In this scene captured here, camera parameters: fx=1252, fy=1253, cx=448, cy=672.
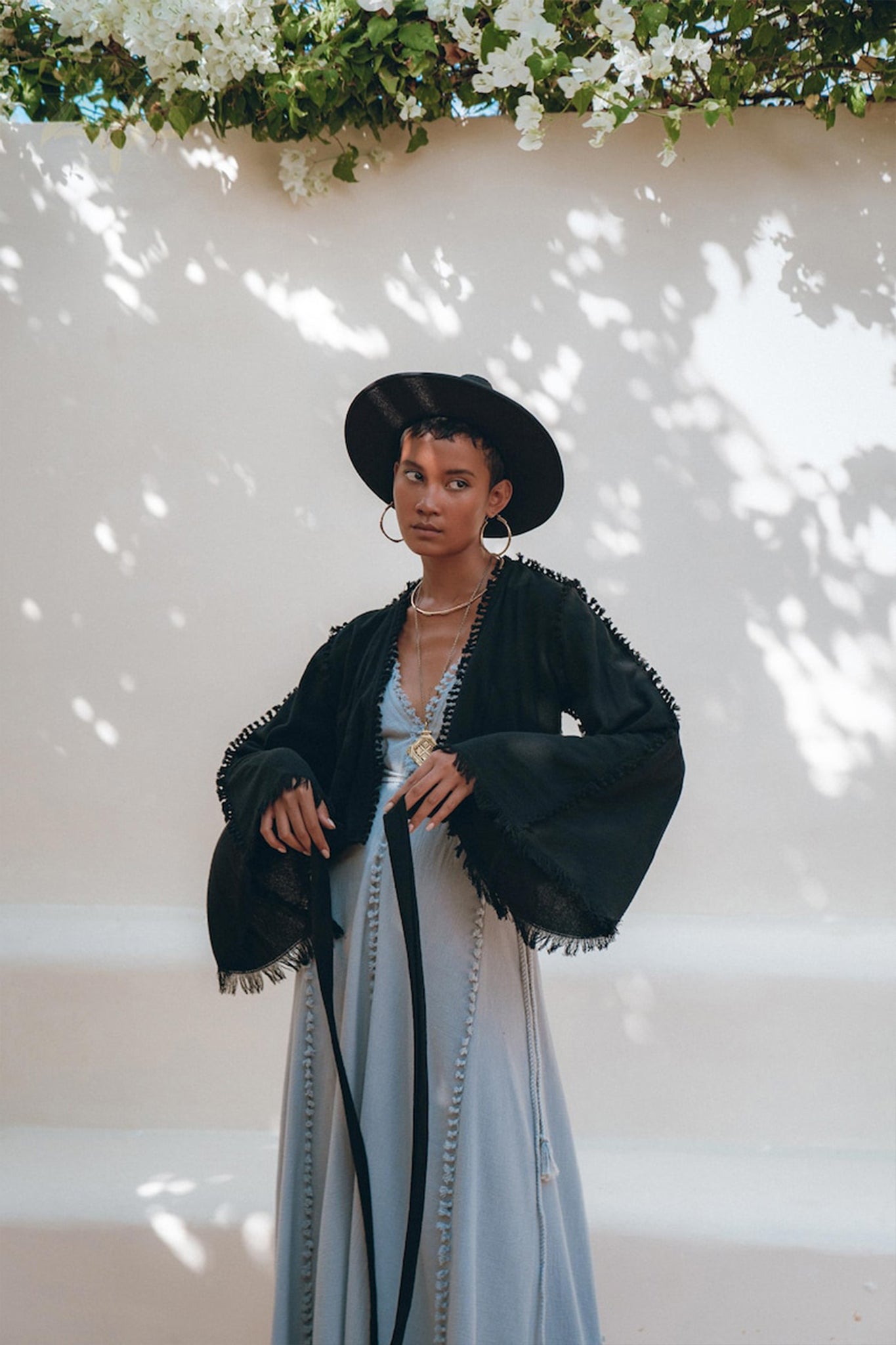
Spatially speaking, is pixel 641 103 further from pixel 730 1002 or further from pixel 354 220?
pixel 730 1002

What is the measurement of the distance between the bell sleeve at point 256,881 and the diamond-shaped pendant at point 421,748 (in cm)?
18

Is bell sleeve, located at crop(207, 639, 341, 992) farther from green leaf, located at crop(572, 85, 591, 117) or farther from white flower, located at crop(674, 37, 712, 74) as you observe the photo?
white flower, located at crop(674, 37, 712, 74)

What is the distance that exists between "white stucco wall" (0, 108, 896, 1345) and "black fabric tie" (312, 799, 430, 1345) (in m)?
1.66

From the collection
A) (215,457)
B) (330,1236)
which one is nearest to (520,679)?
(330,1236)

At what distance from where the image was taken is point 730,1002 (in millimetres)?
3695

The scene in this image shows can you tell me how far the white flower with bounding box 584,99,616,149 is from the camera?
3713 millimetres

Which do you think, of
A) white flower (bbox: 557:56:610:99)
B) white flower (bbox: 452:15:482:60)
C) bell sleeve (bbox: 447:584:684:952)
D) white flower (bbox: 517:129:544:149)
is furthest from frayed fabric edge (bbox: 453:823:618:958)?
white flower (bbox: 452:15:482:60)

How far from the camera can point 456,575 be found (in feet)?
8.01

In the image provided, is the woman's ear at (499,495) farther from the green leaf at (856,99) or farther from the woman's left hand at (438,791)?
the green leaf at (856,99)

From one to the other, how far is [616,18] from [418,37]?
1.93ft

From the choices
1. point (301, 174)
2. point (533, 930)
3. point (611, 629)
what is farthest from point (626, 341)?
point (533, 930)

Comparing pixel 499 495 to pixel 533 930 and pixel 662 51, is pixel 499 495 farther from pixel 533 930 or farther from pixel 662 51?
pixel 662 51

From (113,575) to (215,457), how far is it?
51cm

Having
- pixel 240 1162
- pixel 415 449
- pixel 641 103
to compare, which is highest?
pixel 641 103
